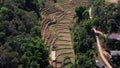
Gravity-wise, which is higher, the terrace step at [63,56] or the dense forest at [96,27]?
the dense forest at [96,27]

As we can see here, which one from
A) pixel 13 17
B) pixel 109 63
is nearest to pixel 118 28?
pixel 109 63

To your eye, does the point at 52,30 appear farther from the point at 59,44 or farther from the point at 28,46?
the point at 28,46

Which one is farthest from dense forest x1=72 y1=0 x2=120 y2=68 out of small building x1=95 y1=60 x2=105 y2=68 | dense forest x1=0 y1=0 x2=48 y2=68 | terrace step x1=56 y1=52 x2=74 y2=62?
dense forest x1=0 y1=0 x2=48 y2=68

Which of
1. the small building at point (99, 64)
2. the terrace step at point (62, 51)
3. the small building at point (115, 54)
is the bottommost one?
the small building at point (99, 64)

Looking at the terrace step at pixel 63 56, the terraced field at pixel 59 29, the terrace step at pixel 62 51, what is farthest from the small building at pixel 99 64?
the terrace step at pixel 62 51

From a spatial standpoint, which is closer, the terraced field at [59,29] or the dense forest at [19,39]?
the dense forest at [19,39]

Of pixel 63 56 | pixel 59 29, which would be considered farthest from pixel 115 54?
pixel 59 29

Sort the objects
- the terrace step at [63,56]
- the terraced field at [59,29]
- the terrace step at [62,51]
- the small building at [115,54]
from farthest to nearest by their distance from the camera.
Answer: the terrace step at [62,51] → the terraced field at [59,29] → the terrace step at [63,56] → the small building at [115,54]

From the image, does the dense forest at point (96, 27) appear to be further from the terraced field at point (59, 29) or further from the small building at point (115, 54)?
the terraced field at point (59, 29)

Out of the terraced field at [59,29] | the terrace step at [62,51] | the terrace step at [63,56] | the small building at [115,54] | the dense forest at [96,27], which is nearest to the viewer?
the small building at [115,54]
